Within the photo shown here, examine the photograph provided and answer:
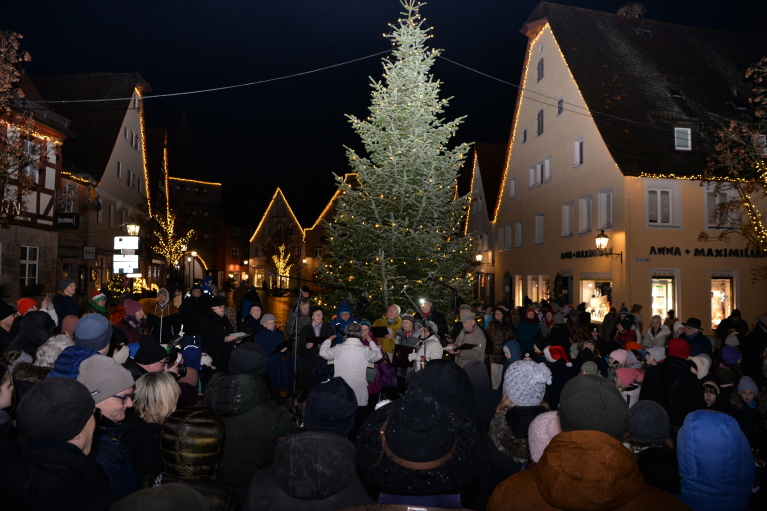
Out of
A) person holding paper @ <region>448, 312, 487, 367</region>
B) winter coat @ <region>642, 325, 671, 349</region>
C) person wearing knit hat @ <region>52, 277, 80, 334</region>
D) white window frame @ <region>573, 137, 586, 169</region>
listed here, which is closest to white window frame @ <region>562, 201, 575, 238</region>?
white window frame @ <region>573, 137, 586, 169</region>

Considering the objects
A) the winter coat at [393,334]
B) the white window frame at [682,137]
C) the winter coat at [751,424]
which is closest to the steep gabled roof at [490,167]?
the white window frame at [682,137]

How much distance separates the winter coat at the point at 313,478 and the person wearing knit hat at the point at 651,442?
6.85ft

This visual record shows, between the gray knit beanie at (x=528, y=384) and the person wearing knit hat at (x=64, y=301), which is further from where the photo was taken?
the person wearing knit hat at (x=64, y=301)

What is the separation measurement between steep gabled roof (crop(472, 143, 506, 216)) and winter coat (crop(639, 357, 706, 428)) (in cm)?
2801

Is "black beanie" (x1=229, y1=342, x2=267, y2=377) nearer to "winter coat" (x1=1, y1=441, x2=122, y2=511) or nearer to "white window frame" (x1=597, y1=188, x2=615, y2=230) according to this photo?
"winter coat" (x1=1, y1=441, x2=122, y2=511)

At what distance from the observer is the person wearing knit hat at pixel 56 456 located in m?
2.26

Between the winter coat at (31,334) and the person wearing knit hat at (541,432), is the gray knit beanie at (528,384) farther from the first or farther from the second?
the winter coat at (31,334)

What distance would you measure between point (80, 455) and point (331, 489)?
47.2 inches

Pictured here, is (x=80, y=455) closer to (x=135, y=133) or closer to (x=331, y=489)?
(x=331, y=489)

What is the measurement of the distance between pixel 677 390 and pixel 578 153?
18397 millimetres

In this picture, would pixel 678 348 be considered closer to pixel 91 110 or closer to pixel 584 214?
pixel 584 214

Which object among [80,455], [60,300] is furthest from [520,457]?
[60,300]

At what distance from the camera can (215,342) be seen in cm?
830

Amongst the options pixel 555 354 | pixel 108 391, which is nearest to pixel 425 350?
pixel 555 354
